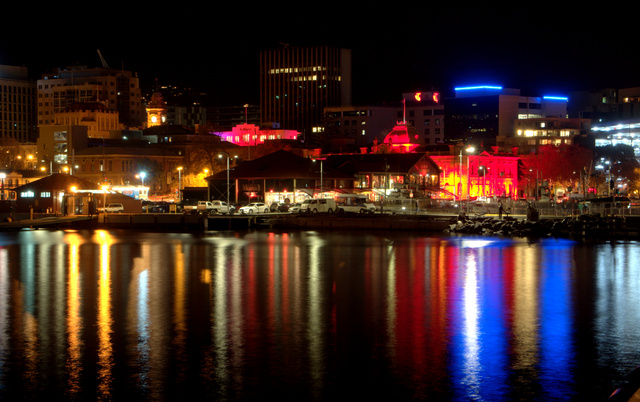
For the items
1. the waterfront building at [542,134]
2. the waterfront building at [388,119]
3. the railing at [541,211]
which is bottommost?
the railing at [541,211]

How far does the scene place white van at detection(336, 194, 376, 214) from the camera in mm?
82875

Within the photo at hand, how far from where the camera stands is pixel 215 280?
38.0 metres

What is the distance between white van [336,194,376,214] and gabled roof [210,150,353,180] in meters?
5.37

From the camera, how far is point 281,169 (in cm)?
9688

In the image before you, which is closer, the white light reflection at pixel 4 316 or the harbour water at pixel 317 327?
the harbour water at pixel 317 327

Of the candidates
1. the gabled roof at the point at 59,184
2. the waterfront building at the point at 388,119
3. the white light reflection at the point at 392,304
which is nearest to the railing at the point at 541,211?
the white light reflection at the point at 392,304

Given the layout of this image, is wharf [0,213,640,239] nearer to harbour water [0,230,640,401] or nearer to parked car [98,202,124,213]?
parked car [98,202,124,213]

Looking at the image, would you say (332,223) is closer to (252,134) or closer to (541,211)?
(541,211)

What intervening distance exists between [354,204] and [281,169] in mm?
12104

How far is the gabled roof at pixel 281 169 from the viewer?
3789 inches

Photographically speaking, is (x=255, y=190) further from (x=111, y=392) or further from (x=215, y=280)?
(x=111, y=392)

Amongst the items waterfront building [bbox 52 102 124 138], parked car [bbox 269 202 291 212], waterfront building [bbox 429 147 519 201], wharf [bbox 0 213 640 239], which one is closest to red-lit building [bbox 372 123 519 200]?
waterfront building [bbox 429 147 519 201]

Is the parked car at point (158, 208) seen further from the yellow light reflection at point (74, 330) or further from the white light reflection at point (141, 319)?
the white light reflection at point (141, 319)

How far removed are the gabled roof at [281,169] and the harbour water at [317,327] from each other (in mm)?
47185
